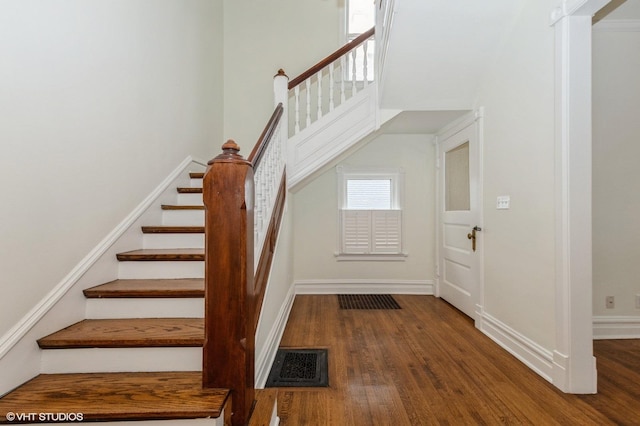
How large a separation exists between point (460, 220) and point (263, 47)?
3393 millimetres

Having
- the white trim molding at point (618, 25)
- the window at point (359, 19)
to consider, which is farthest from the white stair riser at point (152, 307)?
the white trim molding at point (618, 25)

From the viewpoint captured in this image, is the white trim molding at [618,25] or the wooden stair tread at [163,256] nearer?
the wooden stair tread at [163,256]

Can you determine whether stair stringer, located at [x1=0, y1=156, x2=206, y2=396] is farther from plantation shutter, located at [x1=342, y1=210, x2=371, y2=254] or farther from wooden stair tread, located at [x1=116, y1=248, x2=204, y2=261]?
plantation shutter, located at [x1=342, y1=210, x2=371, y2=254]

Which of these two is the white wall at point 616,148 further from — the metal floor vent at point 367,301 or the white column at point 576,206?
the metal floor vent at point 367,301

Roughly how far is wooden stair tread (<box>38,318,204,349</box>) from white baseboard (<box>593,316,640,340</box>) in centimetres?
327

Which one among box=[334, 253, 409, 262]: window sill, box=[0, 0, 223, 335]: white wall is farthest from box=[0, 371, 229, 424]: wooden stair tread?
box=[334, 253, 409, 262]: window sill

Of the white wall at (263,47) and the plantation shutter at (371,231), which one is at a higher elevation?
the white wall at (263,47)

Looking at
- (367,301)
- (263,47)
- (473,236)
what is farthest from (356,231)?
(263,47)

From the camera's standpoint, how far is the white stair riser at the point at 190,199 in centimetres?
277

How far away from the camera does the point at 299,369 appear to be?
6.99 ft

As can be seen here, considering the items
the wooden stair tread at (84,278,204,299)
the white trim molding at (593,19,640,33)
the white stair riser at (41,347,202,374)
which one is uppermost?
the white trim molding at (593,19,640,33)

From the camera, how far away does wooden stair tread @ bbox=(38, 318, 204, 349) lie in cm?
138

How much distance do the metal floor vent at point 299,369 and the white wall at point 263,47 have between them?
8.87ft

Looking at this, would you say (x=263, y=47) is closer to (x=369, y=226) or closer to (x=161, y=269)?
(x=369, y=226)
